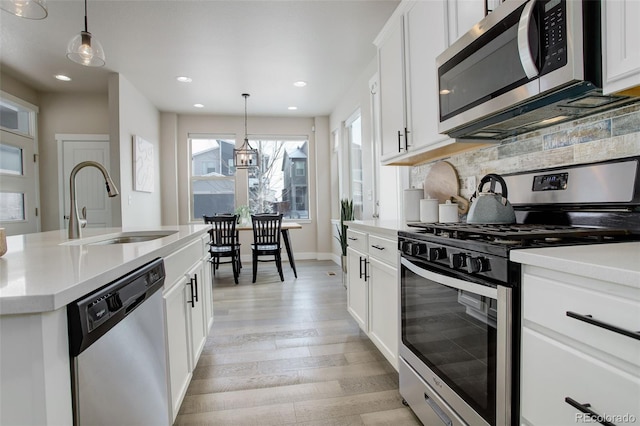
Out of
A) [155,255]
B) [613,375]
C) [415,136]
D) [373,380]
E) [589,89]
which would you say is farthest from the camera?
[415,136]

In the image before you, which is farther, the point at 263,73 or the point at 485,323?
the point at 263,73

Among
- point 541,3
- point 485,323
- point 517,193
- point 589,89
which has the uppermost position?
point 541,3

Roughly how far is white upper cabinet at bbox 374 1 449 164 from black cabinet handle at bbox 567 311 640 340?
126 centimetres

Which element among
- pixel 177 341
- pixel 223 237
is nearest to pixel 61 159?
pixel 223 237

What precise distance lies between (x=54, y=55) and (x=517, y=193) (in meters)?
4.70

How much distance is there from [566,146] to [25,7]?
2.57 metres

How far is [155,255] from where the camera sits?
1.25m

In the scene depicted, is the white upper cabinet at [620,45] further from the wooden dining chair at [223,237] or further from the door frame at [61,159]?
the door frame at [61,159]

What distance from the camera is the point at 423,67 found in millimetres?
1995

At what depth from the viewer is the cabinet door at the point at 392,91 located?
7.40 ft

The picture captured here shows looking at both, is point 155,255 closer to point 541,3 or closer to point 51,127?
point 541,3

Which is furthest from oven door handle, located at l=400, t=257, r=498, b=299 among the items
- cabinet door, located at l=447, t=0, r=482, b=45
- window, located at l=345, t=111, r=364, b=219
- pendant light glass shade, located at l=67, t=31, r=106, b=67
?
window, located at l=345, t=111, r=364, b=219

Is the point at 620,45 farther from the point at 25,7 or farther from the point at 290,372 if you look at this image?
the point at 25,7

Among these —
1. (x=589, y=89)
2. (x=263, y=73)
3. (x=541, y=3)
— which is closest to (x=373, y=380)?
(x=589, y=89)
